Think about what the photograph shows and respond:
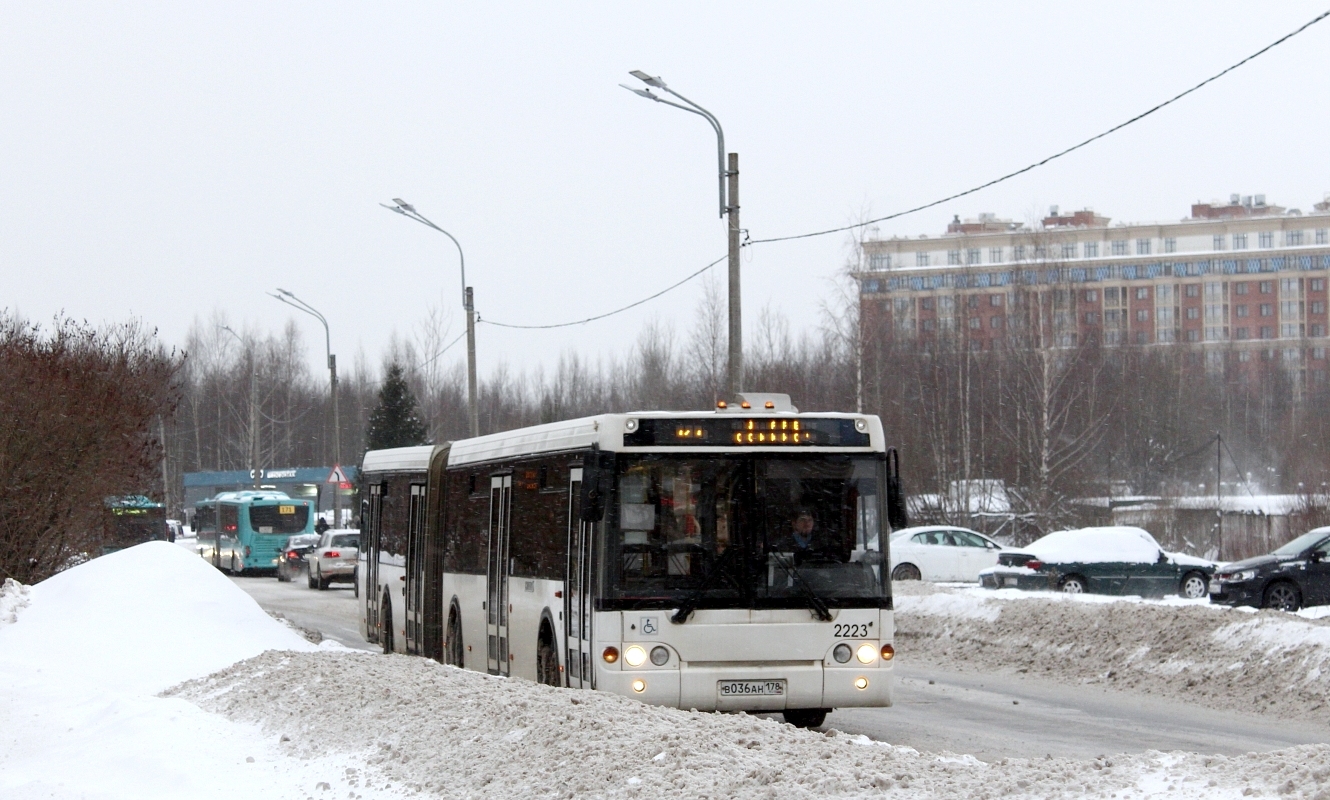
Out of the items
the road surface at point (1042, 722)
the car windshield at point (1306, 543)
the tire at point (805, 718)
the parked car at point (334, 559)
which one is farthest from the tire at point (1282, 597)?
the parked car at point (334, 559)

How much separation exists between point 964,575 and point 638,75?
16038 mm

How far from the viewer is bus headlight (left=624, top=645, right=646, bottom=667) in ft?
37.8

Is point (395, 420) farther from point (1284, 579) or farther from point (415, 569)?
point (415, 569)

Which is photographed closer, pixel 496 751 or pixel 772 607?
pixel 496 751

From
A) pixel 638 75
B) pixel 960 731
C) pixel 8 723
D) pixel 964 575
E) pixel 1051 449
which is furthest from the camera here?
pixel 1051 449

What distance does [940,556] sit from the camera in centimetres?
3475

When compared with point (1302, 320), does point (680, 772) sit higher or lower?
lower

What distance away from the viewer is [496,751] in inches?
331

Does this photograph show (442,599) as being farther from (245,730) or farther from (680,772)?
(680,772)

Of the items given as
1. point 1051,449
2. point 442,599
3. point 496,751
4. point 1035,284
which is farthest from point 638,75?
point 1035,284

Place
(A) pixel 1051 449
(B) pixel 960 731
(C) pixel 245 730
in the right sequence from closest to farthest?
1. (C) pixel 245 730
2. (B) pixel 960 731
3. (A) pixel 1051 449

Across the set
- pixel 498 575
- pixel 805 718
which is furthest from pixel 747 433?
pixel 498 575

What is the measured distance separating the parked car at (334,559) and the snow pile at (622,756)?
30574 mm

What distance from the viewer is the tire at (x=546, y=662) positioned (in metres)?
12.9
